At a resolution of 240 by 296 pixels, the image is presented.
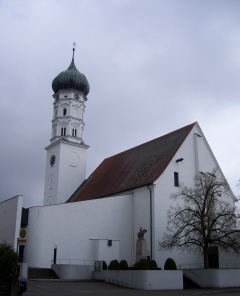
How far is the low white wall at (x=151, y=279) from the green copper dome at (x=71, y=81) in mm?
27362

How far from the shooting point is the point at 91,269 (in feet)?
85.9

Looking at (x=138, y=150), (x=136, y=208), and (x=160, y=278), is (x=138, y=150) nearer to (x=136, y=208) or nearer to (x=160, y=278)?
(x=136, y=208)

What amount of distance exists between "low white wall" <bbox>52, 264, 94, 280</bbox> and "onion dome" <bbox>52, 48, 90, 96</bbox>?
967 inches

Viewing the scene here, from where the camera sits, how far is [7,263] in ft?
36.4

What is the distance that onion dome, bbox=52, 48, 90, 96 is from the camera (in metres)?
44.8

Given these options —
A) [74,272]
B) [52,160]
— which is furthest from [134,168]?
[52,160]

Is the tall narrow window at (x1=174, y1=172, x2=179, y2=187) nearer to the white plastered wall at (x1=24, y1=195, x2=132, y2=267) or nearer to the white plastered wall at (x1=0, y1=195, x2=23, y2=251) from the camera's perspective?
the white plastered wall at (x1=24, y1=195, x2=132, y2=267)

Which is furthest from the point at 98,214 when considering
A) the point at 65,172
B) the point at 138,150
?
the point at 65,172

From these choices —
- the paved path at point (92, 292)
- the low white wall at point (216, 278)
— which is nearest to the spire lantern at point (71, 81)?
the low white wall at point (216, 278)

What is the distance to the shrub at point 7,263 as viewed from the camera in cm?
1105

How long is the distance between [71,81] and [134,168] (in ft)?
52.0

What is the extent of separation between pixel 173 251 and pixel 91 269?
22.6 feet

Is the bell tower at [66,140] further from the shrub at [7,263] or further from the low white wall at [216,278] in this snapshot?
the shrub at [7,263]

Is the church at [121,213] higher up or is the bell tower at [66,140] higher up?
the bell tower at [66,140]
